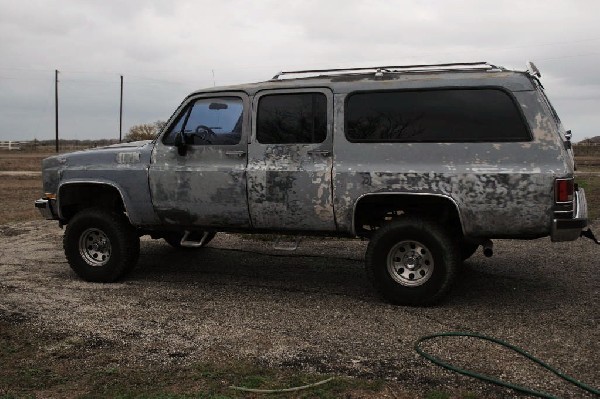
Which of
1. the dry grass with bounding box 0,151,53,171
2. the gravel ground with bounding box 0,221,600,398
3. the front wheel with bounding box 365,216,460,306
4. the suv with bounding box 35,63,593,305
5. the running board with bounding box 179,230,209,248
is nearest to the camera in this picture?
the gravel ground with bounding box 0,221,600,398

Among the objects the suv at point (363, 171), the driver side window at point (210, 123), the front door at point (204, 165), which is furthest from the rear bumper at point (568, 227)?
the driver side window at point (210, 123)

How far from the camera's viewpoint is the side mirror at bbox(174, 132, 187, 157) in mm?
6145

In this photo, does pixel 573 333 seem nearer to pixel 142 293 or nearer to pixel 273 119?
pixel 273 119

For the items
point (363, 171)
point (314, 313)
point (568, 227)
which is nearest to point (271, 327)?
point (314, 313)

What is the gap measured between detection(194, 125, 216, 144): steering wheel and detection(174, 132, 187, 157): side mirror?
16 centimetres

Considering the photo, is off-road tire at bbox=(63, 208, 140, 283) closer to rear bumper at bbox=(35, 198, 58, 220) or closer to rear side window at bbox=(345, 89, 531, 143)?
rear bumper at bbox=(35, 198, 58, 220)

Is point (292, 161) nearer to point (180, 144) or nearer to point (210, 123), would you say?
point (210, 123)

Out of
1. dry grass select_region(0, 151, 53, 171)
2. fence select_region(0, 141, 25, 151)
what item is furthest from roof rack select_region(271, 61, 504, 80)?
fence select_region(0, 141, 25, 151)

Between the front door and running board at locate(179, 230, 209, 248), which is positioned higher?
the front door

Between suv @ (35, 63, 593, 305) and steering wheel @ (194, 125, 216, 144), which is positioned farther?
steering wheel @ (194, 125, 216, 144)

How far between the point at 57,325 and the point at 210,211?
1.85 metres

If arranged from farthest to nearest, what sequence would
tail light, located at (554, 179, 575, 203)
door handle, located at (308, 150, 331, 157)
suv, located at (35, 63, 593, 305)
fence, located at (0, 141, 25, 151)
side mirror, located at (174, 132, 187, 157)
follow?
fence, located at (0, 141, 25, 151), side mirror, located at (174, 132, 187, 157), door handle, located at (308, 150, 331, 157), suv, located at (35, 63, 593, 305), tail light, located at (554, 179, 575, 203)

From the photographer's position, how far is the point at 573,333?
15.7 feet

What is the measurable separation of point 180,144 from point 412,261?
2.67 metres
